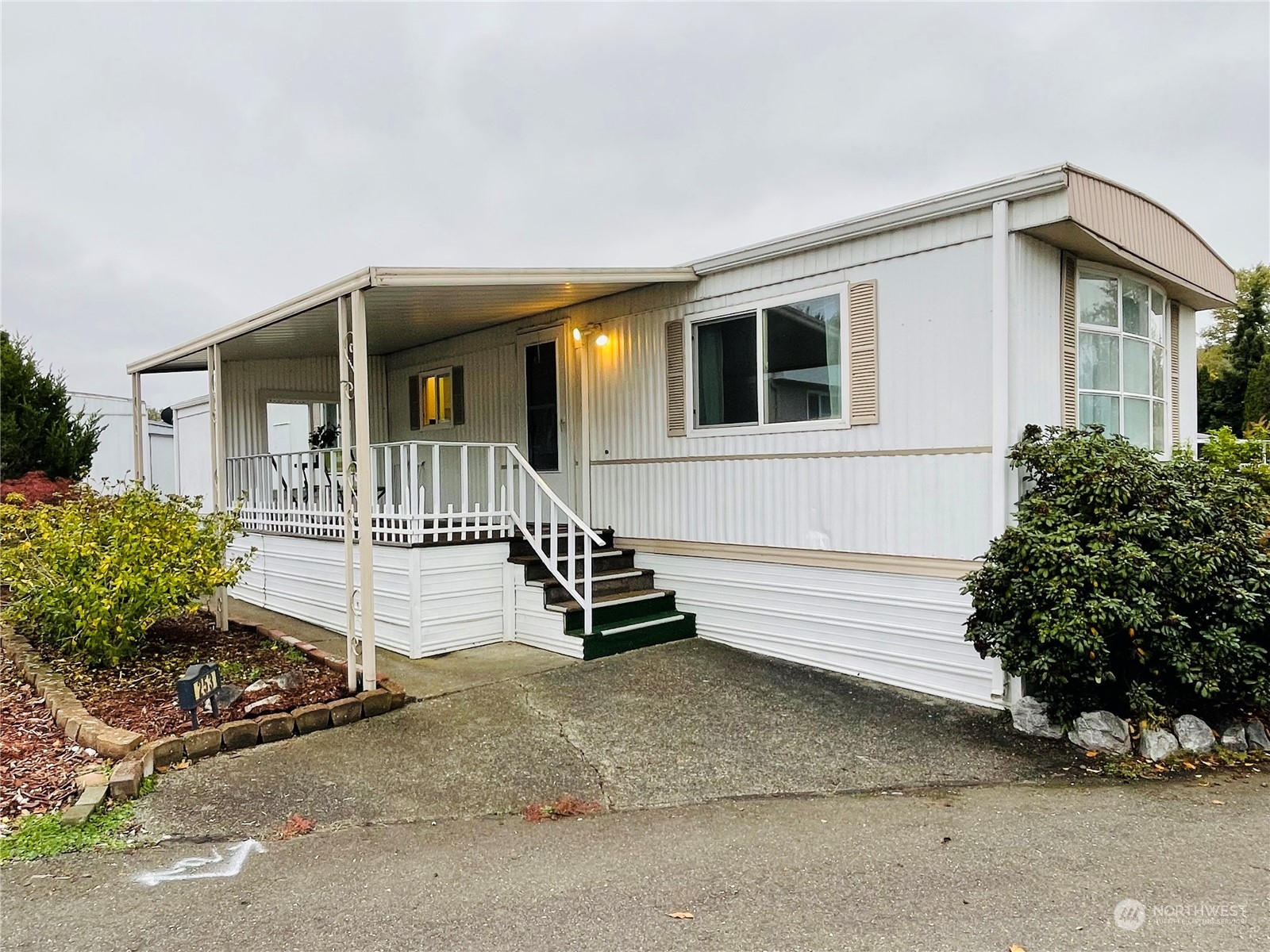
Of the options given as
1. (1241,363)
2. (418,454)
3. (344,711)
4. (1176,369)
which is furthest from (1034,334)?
(1241,363)

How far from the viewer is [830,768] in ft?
13.4

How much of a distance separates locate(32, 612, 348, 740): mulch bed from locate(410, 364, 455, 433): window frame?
11.6ft

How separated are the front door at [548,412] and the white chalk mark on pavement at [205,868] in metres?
5.01

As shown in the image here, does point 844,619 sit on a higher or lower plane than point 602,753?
higher

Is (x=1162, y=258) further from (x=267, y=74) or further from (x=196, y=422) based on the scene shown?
(x=267, y=74)

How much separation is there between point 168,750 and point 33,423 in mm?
10632

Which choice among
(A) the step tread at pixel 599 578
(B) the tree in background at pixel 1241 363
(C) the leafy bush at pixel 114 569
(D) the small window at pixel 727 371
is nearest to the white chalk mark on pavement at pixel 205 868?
(C) the leafy bush at pixel 114 569

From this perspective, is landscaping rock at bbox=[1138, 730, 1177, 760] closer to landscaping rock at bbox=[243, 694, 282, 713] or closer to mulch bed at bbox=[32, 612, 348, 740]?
mulch bed at bbox=[32, 612, 348, 740]

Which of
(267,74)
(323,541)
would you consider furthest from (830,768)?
(267,74)

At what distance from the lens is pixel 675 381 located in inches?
268

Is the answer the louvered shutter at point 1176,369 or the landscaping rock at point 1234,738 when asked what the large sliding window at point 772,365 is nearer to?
the landscaping rock at point 1234,738

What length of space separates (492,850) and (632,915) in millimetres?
813

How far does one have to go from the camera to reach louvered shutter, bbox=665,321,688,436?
22.2 feet

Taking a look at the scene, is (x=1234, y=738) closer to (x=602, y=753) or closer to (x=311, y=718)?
(x=602, y=753)
